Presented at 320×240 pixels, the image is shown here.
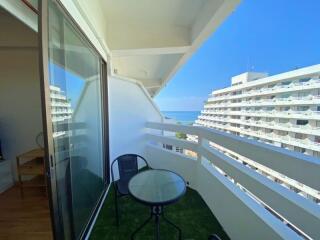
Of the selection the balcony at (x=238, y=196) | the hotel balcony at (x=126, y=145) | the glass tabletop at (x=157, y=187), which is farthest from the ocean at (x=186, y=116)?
the glass tabletop at (x=157, y=187)

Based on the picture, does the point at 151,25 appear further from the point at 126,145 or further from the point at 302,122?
the point at 302,122

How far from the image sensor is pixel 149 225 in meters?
1.98

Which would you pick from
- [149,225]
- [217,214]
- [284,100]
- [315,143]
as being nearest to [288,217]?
[315,143]

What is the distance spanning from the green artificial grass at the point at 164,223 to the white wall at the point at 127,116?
109cm

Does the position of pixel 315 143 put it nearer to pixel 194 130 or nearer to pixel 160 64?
pixel 194 130

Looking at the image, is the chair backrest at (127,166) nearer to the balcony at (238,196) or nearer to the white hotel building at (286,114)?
the balcony at (238,196)

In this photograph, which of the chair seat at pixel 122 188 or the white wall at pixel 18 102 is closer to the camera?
the chair seat at pixel 122 188

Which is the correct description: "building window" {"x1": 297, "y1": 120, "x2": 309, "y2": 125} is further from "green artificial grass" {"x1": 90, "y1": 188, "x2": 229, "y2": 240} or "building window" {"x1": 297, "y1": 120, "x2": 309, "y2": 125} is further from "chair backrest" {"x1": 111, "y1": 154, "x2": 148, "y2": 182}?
"chair backrest" {"x1": 111, "y1": 154, "x2": 148, "y2": 182}

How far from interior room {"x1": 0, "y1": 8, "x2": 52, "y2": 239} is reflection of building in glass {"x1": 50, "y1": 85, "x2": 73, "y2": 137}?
1.64 m

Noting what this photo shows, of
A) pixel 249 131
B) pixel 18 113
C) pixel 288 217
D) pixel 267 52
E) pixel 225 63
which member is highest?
pixel 225 63

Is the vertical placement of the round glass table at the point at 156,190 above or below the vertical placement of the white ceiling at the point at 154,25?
below

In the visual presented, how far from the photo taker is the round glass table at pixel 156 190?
1493 millimetres

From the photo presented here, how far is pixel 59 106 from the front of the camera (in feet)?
4.19

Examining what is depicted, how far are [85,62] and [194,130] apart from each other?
1.68m
